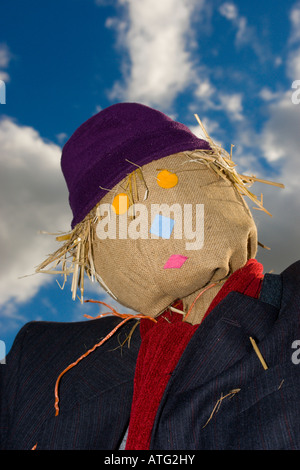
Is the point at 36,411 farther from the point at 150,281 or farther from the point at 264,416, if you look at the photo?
the point at 264,416

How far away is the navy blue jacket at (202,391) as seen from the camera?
46.0 inches

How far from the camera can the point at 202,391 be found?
4.02 feet

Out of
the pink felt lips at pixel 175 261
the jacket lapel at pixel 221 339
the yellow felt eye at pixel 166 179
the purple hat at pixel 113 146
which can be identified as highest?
the purple hat at pixel 113 146

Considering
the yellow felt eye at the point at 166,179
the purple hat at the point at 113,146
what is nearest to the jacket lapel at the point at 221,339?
the yellow felt eye at the point at 166,179

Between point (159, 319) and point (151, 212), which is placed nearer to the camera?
point (151, 212)

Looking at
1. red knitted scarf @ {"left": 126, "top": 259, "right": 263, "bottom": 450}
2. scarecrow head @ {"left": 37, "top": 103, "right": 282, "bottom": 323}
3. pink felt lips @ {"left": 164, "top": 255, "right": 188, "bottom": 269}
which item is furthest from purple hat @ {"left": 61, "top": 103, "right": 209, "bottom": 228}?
red knitted scarf @ {"left": 126, "top": 259, "right": 263, "bottom": 450}

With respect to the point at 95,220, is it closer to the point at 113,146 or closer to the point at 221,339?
the point at 113,146

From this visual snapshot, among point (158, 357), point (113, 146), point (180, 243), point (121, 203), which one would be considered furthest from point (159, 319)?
point (113, 146)

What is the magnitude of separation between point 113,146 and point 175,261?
461mm

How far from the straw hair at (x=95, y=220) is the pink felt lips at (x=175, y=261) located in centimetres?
19

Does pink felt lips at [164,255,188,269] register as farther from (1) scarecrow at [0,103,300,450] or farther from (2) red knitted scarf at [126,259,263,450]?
(2) red knitted scarf at [126,259,263,450]

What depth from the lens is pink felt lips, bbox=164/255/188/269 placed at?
1.41 m

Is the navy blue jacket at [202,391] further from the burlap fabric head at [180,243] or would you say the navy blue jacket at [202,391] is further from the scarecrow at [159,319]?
the burlap fabric head at [180,243]
